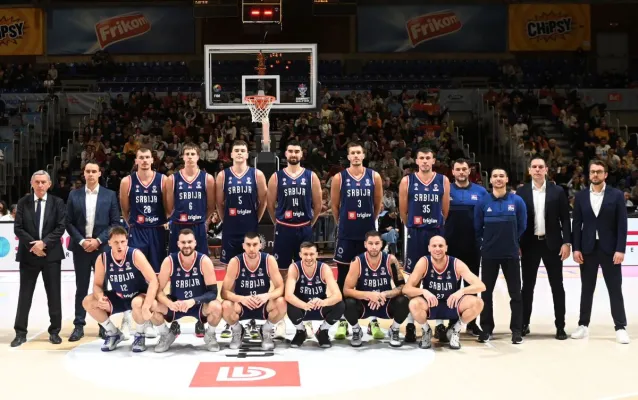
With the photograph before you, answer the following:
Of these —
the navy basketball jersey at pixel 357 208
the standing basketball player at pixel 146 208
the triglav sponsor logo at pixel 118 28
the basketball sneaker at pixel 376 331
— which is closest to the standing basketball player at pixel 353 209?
the navy basketball jersey at pixel 357 208

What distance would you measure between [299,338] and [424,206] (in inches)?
71.5

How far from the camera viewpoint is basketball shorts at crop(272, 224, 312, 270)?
827cm

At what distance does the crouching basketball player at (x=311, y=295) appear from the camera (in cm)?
750

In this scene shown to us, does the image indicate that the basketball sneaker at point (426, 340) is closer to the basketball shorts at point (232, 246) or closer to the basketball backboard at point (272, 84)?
the basketball shorts at point (232, 246)

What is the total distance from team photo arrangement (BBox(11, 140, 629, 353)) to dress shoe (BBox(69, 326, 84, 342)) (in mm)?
32

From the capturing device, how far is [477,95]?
22.9m

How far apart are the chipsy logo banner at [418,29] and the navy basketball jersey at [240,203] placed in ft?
60.8

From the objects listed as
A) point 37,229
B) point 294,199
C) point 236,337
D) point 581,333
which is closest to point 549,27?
point 581,333

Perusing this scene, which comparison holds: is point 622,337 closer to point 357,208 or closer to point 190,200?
point 357,208

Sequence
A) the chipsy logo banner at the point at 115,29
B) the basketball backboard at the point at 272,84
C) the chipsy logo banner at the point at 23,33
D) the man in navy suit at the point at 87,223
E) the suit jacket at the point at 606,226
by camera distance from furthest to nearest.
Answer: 1. the chipsy logo banner at the point at 115,29
2. the chipsy logo banner at the point at 23,33
3. the basketball backboard at the point at 272,84
4. the man in navy suit at the point at 87,223
5. the suit jacket at the point at 606,226

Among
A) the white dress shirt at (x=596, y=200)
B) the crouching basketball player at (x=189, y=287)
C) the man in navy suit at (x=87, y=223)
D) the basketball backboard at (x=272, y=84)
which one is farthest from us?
the basketball backboard at (x=272, y=84)

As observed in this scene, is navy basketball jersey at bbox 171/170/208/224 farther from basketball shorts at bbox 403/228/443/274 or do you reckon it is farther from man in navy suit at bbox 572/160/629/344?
man in navy suit at bbox 572/160/629/344

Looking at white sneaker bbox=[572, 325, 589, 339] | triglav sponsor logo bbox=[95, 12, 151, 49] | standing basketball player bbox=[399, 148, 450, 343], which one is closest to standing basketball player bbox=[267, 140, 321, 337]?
standing basketball player bbox=[399, 148, 450, 343]

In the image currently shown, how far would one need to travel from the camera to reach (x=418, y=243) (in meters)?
8.03
